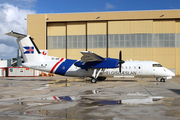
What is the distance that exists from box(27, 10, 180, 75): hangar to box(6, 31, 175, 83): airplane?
1603 centimetres

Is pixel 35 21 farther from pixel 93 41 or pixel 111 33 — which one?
pixel 111 33

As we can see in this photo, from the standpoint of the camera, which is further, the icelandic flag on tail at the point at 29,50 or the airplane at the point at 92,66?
the icelandic flag on tail at the point at 29,50

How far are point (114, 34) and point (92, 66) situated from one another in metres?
18.8

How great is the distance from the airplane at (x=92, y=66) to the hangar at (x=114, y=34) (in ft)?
52.6

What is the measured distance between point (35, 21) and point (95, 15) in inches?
565

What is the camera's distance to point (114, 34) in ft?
133

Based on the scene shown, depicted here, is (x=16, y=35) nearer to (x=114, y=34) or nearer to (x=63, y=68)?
(x=63, y=68)

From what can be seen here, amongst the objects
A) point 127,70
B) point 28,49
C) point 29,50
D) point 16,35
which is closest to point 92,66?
point 127,70

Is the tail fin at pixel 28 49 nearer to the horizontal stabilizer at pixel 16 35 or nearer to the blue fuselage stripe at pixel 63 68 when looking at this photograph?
the horizontal stabilizer at pixel 16 35

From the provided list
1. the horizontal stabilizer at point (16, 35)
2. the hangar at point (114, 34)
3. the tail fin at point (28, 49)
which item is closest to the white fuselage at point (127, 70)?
the tail fin at point (28, 49)

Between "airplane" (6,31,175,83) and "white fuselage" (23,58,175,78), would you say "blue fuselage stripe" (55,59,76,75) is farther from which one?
"white fuselage" (23,58,175,78)

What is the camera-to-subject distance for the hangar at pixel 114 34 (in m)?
39.8

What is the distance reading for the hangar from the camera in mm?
39844

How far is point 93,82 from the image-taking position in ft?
76.2
